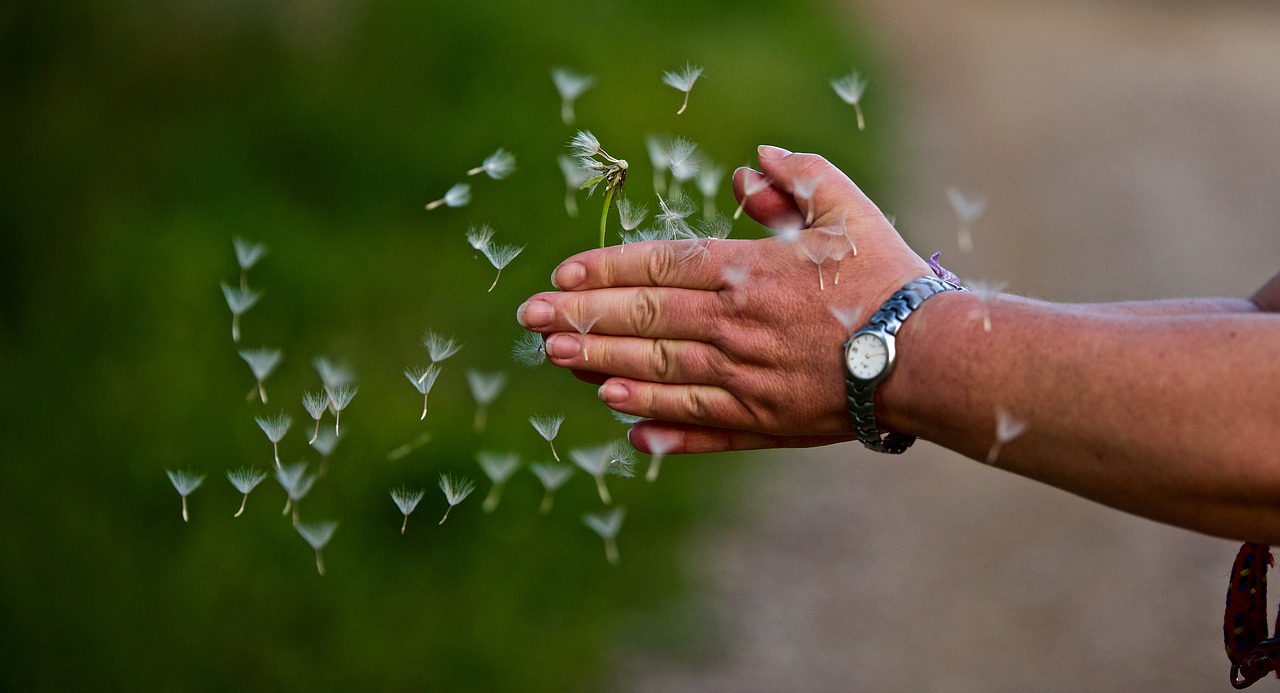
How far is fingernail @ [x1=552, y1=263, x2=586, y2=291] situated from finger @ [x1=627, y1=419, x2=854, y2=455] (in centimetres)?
42

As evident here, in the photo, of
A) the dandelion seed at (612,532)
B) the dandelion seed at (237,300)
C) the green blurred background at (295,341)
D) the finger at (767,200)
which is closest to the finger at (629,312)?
the finger at (767,200)

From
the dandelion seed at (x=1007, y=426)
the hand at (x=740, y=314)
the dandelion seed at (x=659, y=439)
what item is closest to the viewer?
the dandelion seed at (x=1007, y=426)

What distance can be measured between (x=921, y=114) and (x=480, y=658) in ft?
27.8

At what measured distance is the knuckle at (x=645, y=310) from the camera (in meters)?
2.65

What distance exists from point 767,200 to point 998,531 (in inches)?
162

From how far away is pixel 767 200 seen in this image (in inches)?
107

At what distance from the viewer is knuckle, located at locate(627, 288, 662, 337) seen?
8.70 ft

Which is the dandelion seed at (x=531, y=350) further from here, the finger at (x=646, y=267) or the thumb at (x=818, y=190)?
the thumb at (x=818, y=190)

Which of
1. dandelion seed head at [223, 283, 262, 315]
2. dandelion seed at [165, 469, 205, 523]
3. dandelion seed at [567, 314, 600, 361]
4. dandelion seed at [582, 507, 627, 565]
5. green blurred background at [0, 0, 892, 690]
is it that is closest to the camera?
dandelion seed at [567, 314, 600, 361]

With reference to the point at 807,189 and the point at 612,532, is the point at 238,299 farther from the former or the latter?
the point at 807,189

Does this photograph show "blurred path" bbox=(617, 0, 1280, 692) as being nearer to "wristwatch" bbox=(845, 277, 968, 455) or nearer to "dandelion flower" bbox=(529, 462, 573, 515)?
"dandelion flower" bbox=(529, 462, 573, 515)

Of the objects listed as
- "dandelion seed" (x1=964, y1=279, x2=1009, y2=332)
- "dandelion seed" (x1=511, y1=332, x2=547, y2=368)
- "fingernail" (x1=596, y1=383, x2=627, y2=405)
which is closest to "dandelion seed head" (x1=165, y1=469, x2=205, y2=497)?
"dandelion seed" (x1=511, y1=332, x2=547, y2=368)

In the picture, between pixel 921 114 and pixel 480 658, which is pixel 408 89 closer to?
pixel 480 658

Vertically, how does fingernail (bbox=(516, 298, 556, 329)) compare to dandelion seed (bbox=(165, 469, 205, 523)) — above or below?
above
